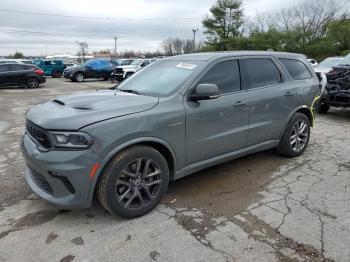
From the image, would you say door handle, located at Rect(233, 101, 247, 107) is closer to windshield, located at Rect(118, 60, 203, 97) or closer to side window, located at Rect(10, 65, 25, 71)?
windshield, located at Rect(118, 60, 203, 97)

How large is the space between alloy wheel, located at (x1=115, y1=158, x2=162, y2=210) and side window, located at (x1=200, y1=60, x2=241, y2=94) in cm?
126

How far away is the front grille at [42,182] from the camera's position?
330 cm

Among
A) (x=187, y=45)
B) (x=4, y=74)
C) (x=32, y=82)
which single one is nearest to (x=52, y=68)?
(x=32, y=82)

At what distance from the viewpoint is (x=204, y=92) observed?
3.70 m

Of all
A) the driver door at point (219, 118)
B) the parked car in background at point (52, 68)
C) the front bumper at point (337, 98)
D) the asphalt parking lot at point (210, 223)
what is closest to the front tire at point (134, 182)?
the asphalt parking lot at point (210, 223)

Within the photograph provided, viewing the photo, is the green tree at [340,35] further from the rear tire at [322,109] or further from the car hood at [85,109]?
the car hood at [85,109]

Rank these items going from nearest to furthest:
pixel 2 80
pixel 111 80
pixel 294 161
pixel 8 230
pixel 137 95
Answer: pixel 8 230 < pixel 137 95 < pixel 294 161 < pixel 2 80 < pixel 111 80

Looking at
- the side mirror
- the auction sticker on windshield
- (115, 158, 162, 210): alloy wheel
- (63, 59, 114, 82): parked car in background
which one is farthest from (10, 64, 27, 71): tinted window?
(115, 158, 162, 210): alloy wheel

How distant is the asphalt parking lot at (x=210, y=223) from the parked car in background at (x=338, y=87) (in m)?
4.11

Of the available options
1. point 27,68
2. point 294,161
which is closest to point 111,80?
point 27,68

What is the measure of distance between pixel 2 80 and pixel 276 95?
1767 cm

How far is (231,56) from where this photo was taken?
4.45 meters

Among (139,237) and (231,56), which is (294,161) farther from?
(139,237)

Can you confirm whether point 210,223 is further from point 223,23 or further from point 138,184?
point 223,23
